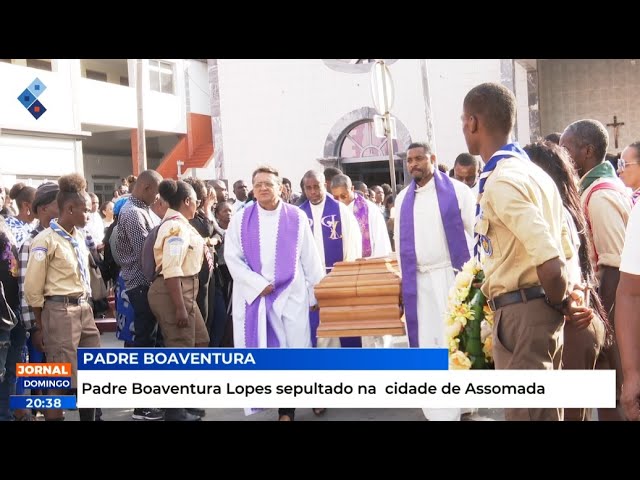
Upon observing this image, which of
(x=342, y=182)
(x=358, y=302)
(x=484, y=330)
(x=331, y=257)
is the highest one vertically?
(x=342, y=182)

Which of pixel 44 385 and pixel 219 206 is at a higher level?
pixel 219 206

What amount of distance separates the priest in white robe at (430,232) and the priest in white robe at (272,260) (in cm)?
→ 64

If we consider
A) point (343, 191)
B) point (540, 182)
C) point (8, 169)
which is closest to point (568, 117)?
→ point (343, 191)

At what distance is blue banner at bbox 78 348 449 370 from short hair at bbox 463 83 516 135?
119 cm

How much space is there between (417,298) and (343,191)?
75.1 inches

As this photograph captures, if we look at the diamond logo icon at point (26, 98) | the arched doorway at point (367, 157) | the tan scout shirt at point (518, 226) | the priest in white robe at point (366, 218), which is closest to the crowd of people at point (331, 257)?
the tan scout shirt at point (518, 226)

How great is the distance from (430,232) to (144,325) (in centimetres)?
196

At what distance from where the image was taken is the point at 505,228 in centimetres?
299

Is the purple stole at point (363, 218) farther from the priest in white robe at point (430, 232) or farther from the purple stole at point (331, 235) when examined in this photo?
the priest in white robe at point (430, 232)

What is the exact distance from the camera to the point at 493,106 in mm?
3199

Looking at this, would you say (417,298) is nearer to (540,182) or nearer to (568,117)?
(540,182)

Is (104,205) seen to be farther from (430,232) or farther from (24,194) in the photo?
(430,232)

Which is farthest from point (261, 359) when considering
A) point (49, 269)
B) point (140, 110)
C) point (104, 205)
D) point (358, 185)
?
point (358, 185)
